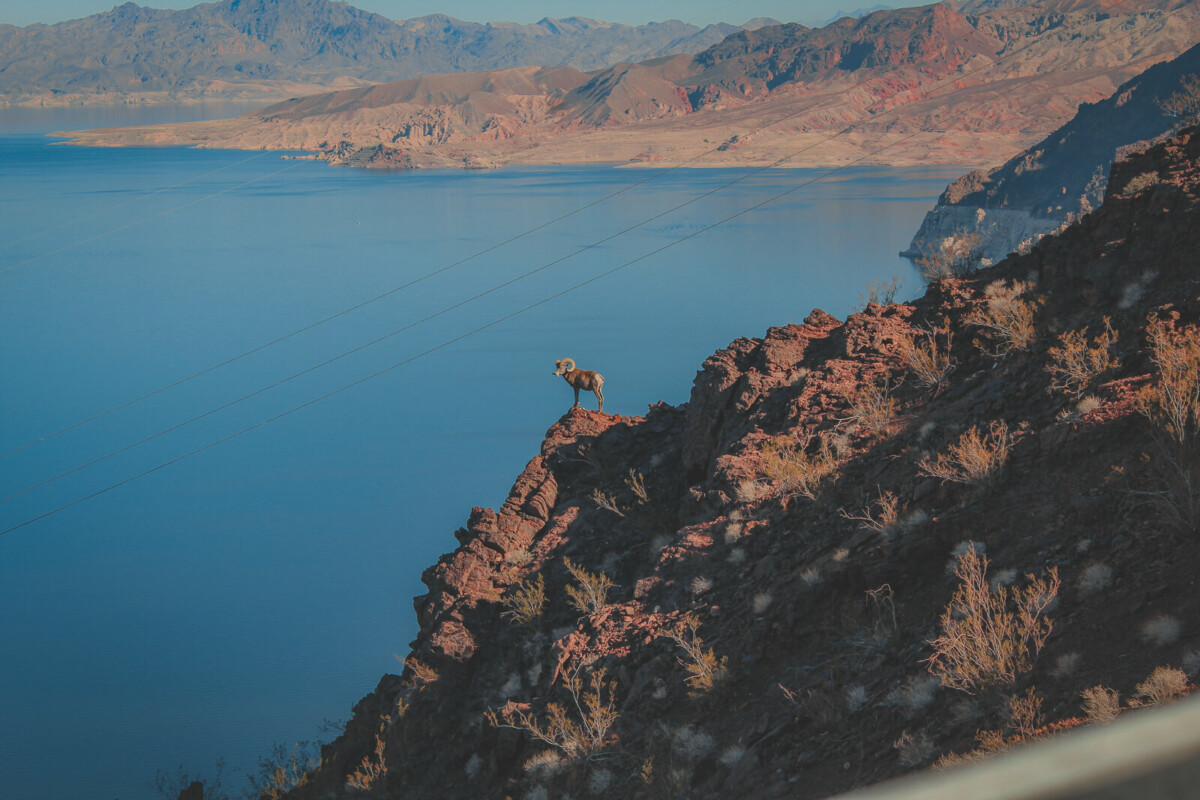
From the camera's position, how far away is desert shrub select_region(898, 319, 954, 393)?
9.88m

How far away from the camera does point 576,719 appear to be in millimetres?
8023

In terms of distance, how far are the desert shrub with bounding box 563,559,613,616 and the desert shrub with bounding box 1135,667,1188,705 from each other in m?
5.67

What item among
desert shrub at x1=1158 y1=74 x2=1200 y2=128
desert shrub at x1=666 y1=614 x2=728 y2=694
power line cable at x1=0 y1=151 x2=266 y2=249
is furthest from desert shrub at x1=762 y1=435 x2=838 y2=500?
power line cable at x1=0 y1=151 x2=266 y2=249

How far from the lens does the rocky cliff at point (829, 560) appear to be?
18.1 ft

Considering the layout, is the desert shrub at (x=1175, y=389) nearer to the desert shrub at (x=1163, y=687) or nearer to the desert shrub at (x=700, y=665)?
the desert shrub at (x=1163, y=687)

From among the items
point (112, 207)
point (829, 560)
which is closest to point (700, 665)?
point (829, 560)

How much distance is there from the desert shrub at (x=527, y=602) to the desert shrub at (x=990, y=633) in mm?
5006

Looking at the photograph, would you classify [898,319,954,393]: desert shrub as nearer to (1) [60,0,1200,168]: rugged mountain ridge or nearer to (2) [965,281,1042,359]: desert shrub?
(2) [965,281,1042,359]: desert shrub

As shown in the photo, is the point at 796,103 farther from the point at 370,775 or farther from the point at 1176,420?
the point at 1176,420

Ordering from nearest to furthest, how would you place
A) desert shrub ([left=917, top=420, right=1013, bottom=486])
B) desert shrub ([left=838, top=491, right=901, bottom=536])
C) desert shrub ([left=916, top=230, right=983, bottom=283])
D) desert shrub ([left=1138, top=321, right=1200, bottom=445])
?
desert shrub ([left=1138, top=321, right=1200, bottom=445]) < desert shrub ([left=917, top=420, right=1013, bottom=486]) < desert shrub ([left=838, top=491, right=901, bottom=536]) < desert shrub ([left=916, top=230, right=983, bottom=283])

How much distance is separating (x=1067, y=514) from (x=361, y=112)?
17780cm

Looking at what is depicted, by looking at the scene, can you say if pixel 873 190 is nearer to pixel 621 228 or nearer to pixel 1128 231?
pixel 621 228

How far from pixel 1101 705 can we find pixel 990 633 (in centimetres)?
110

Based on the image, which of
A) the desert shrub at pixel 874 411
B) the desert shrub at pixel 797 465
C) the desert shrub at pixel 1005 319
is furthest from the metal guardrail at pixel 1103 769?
the desert shrub at pixel 1005 319
